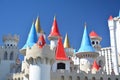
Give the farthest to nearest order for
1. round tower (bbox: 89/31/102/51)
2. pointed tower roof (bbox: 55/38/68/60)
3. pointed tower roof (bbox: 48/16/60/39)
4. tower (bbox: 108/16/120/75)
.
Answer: tower (bbox: 108/16/120/75) < round tower (bbox: 89/31/102/51) < pointed tower roof (bbox: 48/16/60/39) < pointed tower roof (bbox: 55/38/68/60)

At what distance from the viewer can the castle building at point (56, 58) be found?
1185 inches

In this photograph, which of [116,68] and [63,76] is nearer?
[63,76]

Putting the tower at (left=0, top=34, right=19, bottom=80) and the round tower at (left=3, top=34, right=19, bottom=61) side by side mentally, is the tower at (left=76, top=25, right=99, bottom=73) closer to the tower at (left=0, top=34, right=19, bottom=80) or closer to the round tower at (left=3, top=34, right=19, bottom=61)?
the tower at (left=0, top=34, right=19, bottom=80)

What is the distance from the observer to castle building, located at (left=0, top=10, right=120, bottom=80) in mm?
30109

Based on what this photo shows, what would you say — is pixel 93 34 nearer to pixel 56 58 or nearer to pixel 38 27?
pixel 38 27

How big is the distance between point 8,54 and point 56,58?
2459 cm

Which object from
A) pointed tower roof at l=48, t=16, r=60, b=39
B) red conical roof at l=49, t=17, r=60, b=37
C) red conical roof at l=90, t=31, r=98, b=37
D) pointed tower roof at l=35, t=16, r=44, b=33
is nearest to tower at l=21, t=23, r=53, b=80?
pointed tower roof at l=48, t=16, r=60, b=39

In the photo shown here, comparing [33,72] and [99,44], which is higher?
[99,44]

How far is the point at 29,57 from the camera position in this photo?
99.5 feet

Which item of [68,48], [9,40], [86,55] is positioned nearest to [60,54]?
[86,55]

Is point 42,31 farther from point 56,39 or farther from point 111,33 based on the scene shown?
point 111,33

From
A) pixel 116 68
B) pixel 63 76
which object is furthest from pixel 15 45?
pixel 63 76

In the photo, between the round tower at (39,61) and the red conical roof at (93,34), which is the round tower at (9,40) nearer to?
the red conical roof at (93,34)

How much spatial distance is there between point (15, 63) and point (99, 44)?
17.2 metres
